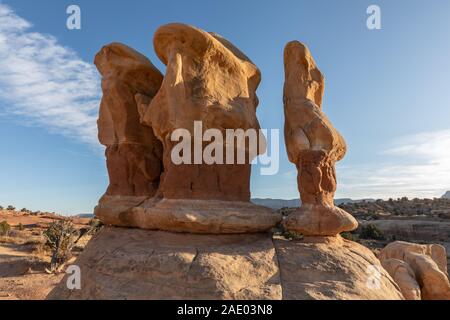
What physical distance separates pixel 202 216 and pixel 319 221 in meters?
1.69

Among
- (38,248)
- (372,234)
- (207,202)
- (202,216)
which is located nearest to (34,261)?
(38,248)

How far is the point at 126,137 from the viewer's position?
19.3 ft

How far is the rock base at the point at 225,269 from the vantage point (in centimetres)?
381

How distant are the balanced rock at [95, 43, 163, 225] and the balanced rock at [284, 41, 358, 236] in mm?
2475

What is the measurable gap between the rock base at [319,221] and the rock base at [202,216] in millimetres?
378

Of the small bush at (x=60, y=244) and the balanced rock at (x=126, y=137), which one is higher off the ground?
the balanced rock at (x=126, y=137)

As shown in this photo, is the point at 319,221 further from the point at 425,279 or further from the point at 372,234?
the point at 372,234

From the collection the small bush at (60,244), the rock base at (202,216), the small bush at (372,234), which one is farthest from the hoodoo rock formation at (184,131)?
the small bush at (372,234)

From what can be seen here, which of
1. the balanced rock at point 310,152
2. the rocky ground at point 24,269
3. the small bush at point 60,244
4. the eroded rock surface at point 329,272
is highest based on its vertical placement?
the balanced rock at point 310,152

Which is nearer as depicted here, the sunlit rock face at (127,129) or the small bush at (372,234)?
the sunlit rock face at (127,129)

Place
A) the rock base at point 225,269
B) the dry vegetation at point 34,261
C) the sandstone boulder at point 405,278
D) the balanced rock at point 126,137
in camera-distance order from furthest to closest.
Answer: the dry vegetation at point 34,261 → the balanced rock at point 126,137 → the sandstone boulder at point 405,278 → the rock base at point 225,269

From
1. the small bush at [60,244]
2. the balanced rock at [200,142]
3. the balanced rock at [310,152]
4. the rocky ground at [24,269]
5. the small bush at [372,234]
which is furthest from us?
the small bush at [372,234]

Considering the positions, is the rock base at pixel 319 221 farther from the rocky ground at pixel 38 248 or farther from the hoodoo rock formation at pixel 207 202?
the rocky ground at pixel 38 248
